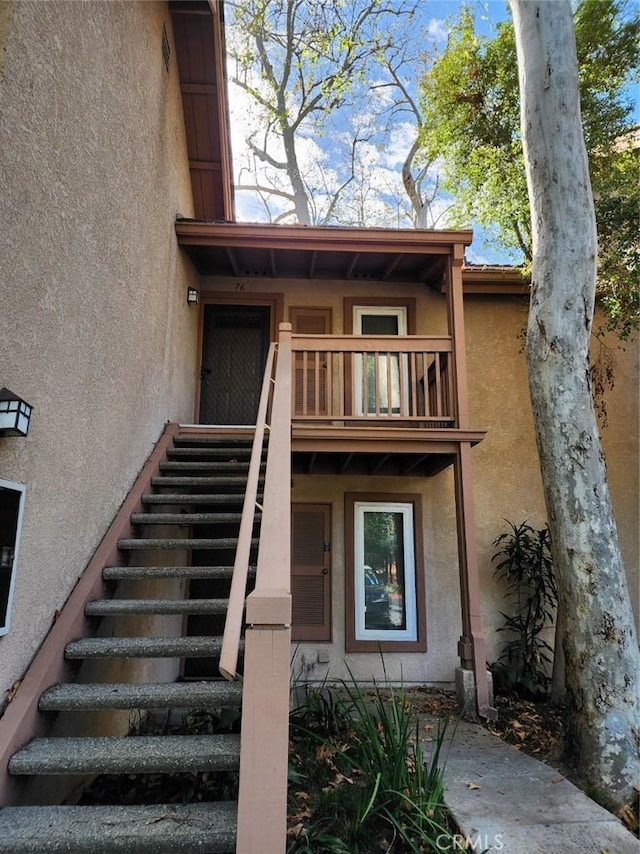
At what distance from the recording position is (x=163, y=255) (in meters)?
5.24

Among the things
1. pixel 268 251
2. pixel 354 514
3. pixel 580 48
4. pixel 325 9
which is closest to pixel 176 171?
pixel 268 251

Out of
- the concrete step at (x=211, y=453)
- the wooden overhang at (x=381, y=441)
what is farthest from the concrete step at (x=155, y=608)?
the wooden overhang at (x=381, y=441)

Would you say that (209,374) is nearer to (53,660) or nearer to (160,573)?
(160,573)

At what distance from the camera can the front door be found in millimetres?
6941

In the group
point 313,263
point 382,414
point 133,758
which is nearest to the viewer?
point 133,758

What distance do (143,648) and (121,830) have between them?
101cm

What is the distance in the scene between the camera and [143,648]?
2883 mm

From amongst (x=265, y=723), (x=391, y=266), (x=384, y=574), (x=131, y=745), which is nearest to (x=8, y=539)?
(x=131, y=745)

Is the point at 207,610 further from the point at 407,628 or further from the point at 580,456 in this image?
the point at 407,628

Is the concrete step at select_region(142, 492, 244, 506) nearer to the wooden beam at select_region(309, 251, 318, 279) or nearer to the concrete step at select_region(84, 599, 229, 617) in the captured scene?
the concrete step at select_region(84, 599, 229, 617)

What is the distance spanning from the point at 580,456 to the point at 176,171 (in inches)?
212

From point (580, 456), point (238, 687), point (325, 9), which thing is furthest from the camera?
point (325, 9)

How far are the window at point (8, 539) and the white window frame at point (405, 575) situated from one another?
414 centimetres

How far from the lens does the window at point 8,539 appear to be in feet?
7.72
